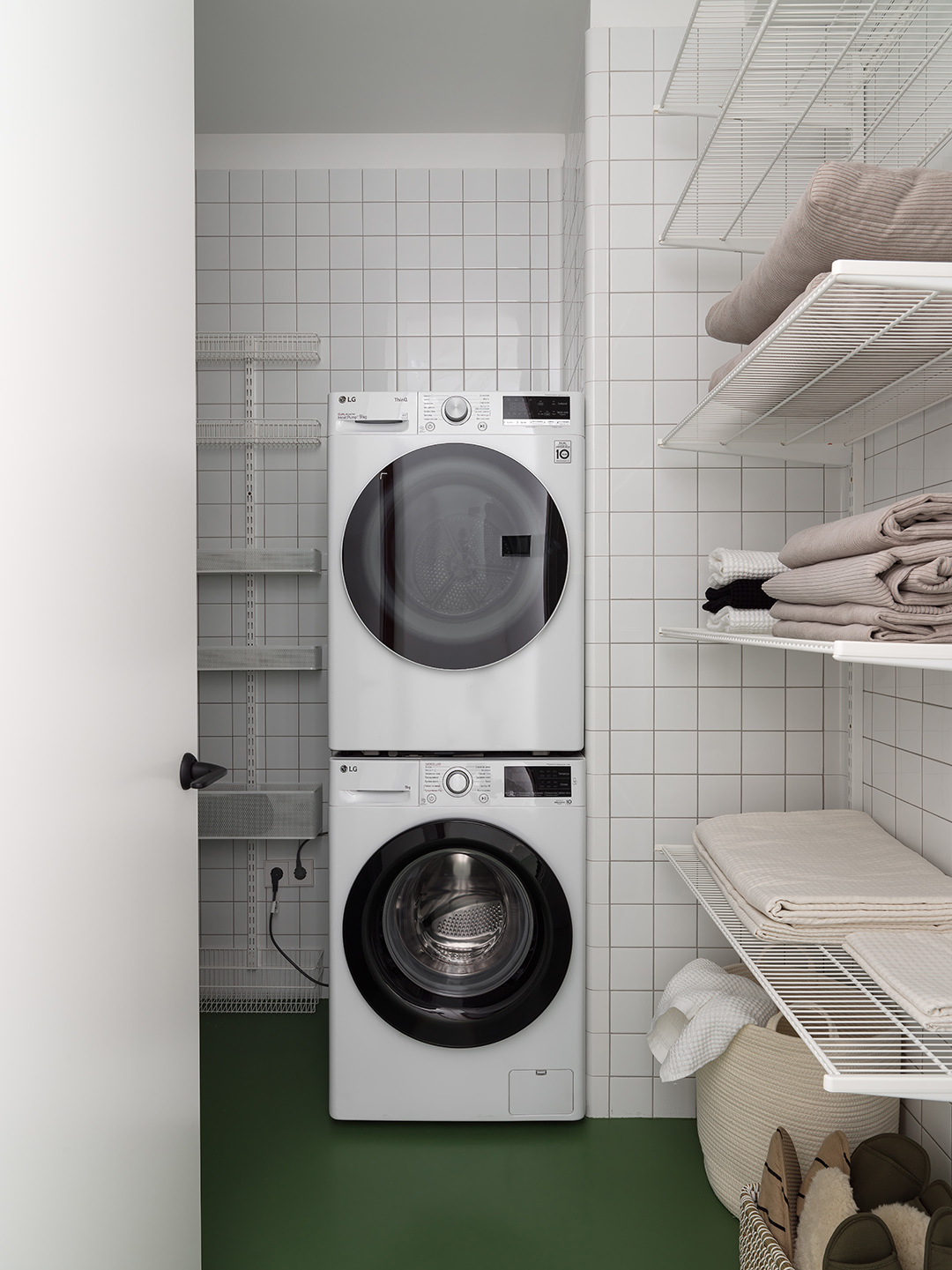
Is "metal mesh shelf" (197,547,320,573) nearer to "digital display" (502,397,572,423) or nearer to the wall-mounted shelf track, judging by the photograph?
"digital display" (502,397,572,423)

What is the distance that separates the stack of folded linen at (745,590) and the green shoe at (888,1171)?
0.89 m

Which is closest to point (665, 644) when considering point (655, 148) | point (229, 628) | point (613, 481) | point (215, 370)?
point (613, 481)

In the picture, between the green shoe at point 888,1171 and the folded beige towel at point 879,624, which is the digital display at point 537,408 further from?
the green shoe at point 888,1171

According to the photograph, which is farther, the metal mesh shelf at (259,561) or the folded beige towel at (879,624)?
the metal mesh shelf at (259,561)

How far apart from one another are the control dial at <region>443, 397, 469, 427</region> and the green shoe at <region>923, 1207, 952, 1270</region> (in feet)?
5.25

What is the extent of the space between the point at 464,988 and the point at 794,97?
1.96 metres

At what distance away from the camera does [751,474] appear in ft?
6.33

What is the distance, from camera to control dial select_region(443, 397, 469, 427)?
1875mm

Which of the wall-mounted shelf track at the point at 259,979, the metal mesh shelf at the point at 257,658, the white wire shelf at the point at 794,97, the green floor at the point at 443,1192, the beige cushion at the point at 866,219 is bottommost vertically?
the green floor at the point at 443,1192

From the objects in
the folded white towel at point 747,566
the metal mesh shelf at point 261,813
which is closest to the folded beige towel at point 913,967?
the folded white towel at point 747,566

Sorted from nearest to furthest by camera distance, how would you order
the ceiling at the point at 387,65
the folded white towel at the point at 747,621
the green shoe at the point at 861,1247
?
the green shoe at the point at 861,1247 < the folded white towel at the point at 747,621 < the ceiling at the point at 387,65

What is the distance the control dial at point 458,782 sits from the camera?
189 centimetres

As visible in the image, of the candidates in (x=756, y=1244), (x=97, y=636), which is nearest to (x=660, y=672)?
(x=756, y=1244)

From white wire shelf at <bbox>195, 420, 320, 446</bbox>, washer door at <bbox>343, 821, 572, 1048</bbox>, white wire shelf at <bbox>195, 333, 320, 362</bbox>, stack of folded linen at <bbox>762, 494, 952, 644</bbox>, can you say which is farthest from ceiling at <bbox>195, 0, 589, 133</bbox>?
washer door at <bbox>343, 821, 572, 1048</bbox>
